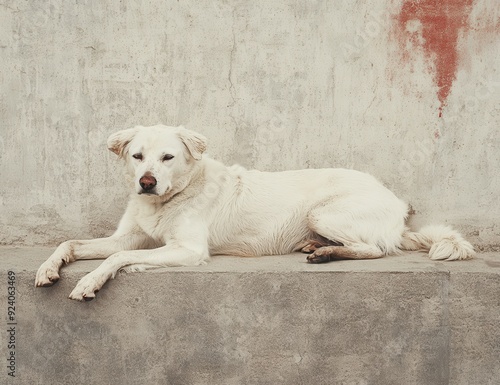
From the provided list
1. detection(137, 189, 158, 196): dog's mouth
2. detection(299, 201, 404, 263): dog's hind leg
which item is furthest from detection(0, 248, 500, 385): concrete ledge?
detection(137, 189, 158, 196): dog's mouth

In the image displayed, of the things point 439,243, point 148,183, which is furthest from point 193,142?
point 439,243

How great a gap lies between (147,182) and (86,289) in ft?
2.58

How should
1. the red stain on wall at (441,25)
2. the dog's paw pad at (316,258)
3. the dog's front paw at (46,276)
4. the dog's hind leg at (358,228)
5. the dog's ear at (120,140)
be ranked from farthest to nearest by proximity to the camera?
the red stain on wall at (441,25) → the dog's hind leg at (358,228) → the dog's ear at (120,140) → the dog's paw pad at (316,258) → the dog's front paw at (46,276)

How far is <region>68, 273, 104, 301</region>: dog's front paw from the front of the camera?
460cm

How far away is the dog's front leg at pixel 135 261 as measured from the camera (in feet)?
15.1

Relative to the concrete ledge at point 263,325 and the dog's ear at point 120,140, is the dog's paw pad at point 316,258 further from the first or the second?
the dog's ear at point 120,140

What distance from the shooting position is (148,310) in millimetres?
4770

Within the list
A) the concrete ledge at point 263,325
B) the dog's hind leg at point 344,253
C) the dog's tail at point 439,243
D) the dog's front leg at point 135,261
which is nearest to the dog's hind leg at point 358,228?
the dog's hind leg at point 344,253

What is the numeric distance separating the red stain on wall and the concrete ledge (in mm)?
1681

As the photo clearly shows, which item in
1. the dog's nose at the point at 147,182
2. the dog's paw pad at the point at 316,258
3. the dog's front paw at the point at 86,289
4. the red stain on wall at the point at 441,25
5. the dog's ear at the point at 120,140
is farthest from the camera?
the red stain on wall at the point at 441,25

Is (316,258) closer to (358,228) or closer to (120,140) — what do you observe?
(358,228)

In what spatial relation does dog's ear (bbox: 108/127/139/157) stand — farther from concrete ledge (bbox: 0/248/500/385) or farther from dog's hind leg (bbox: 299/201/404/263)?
dog's hind leg (bbox: 299/201/404/263)

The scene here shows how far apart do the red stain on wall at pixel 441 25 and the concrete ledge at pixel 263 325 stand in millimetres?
1681

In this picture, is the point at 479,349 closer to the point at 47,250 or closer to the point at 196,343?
the point at 196,343
